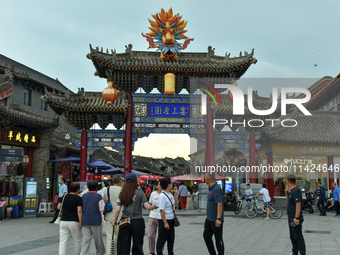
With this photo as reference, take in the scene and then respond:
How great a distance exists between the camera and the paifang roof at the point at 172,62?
2127 cm

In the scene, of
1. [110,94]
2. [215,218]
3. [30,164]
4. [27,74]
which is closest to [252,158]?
[110,94]

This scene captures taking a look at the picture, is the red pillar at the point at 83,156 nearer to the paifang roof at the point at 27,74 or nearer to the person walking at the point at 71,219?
the paifang roof at the point at 27,74

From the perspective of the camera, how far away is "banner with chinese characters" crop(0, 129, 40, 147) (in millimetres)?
18675

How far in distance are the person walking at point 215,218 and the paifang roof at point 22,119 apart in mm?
12815

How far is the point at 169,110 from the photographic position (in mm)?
21906

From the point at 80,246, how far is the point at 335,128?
81.5 feet

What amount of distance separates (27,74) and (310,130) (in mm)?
22560

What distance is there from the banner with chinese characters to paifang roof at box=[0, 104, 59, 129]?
1.77ft

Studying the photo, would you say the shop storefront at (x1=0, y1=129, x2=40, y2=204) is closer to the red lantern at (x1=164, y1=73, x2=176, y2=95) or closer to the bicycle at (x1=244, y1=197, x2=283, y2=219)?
the red lantern at (x1=164, y1=73, x2=176, y2=95)

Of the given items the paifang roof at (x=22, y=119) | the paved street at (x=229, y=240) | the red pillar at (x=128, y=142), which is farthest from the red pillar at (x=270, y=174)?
the paifang roof at (x=22, y=119)

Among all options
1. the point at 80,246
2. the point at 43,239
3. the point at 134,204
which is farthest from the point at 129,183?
the point at 43,239

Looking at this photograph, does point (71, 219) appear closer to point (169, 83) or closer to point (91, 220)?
point (91, 220)

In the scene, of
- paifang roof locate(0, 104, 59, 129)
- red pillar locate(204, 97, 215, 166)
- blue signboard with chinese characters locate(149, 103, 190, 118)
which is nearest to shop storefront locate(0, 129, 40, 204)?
paifang roof locate(0, 104, 59, 129)

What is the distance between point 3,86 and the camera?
20016 mm
